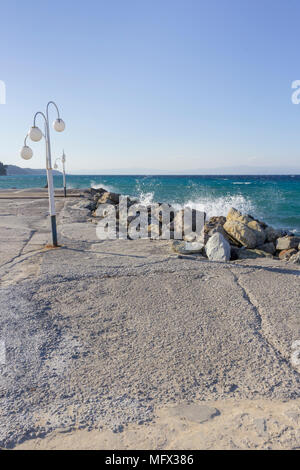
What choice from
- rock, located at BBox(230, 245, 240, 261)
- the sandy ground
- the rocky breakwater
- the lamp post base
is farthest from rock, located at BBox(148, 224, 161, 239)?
the sandy ground

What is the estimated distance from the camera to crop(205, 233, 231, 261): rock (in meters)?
5.70

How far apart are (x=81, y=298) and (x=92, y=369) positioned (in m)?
1.46

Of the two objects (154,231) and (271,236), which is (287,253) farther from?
(154,231)

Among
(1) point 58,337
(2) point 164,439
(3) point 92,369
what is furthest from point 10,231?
(2) point 164,439

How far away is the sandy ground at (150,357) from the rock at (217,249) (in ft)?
1.32

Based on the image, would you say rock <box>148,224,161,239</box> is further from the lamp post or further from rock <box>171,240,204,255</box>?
the lamp post

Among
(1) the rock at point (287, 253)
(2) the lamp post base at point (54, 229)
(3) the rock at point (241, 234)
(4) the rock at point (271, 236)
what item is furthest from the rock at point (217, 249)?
(4) the rock at point (271, 236)

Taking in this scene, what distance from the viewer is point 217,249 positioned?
582cm

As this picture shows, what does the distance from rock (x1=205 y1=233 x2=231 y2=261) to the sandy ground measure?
40 centimetres

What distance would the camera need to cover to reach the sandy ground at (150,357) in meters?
2.12

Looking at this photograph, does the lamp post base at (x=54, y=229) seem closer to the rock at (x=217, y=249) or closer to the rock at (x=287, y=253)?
the rock at (x=217, y=249)

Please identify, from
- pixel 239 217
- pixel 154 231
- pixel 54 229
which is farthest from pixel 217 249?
pixel 239 217

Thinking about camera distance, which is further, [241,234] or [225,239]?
[241,234]

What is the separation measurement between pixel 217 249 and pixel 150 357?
3280mm
